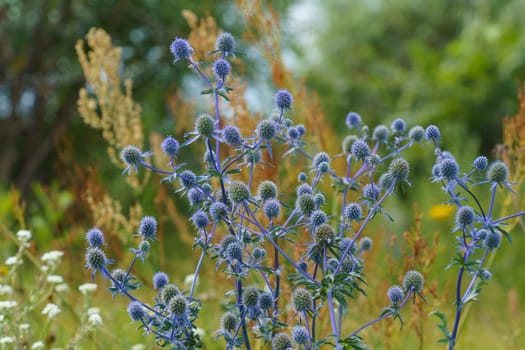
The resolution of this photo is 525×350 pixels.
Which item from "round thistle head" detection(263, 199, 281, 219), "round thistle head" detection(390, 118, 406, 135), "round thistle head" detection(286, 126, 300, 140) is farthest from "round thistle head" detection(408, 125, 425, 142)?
"round thistle head" detection(263, 199, 281, 219)

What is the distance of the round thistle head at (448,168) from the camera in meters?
1.59

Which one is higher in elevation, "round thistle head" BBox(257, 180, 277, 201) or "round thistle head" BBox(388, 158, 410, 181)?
"round thistle head" BBox(388, 158, 410, 181)

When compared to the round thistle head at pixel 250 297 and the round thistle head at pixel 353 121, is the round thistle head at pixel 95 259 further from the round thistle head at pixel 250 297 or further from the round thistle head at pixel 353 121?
the round thistle head at pixel 353 121

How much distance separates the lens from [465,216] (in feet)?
5.29

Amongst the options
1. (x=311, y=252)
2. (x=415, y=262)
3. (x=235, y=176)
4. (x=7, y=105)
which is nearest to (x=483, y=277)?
(x=311, y=252)

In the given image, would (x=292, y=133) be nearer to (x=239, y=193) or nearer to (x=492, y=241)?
(x=239, y=193)

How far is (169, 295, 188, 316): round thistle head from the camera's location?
1509 millimetres

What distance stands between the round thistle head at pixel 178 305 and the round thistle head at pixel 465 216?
779mm

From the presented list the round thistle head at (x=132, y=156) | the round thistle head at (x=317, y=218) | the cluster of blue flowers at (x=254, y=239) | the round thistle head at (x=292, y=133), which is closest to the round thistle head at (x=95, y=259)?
the cluster of blue flowers at (x=254, y=239)

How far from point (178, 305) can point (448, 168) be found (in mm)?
806

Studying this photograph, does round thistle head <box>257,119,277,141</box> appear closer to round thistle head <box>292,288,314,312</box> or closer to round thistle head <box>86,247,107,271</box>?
round thistle head <box>292,288,314,312</box>

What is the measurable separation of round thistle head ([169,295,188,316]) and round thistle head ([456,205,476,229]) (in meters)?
0.78

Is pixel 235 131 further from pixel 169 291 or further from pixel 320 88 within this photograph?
pixel 320 88

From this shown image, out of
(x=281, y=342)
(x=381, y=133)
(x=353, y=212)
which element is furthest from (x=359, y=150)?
(x=281, y=342)
